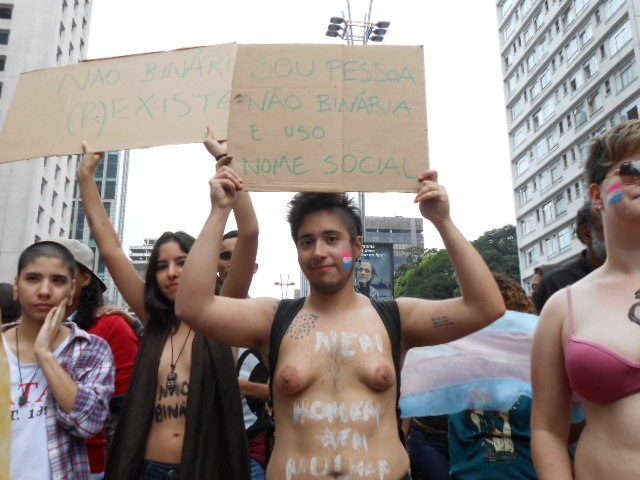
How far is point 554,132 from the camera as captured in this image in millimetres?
44500

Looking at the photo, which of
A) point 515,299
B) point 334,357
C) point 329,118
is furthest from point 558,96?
point 334,357

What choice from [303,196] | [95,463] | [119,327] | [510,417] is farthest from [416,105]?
[95,463]

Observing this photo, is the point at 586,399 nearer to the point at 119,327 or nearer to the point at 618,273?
the point at 618,273

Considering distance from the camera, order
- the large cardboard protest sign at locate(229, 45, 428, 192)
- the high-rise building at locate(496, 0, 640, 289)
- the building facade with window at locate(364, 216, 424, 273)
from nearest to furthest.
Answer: the large cardboard protest sign at locate(229, 45, 428, 192) → the high-rise building at locate(496, 0, 640, 289) → the building facade with window at locate(364, 216, 424, 273)

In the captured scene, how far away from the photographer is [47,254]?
123 inches

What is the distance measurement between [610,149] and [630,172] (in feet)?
0.52

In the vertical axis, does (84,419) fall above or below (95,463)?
above

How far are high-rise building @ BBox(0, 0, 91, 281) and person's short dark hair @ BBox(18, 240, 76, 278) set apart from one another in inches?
1437

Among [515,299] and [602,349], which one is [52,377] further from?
[515,299]

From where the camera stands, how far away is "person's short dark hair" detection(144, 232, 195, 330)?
3287mm

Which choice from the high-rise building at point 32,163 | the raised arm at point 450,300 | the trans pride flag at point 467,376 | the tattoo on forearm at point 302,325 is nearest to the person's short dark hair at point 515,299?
the trans pride flag at point 467,376

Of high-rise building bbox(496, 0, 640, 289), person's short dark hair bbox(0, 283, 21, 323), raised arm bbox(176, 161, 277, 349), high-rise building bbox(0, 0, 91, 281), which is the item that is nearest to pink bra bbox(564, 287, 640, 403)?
raised arm bbox(176, 161, 277, 349)

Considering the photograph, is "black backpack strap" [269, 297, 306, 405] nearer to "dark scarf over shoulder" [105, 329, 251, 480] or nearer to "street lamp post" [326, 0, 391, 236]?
"dark scarf over shoulder" [105, 329, 251, 480]

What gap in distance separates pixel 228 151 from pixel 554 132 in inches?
1835
